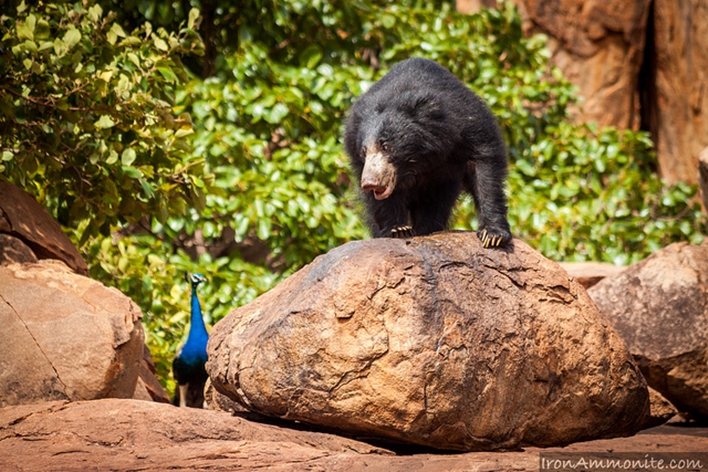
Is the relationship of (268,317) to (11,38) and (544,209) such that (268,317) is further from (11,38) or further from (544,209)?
(544,209)

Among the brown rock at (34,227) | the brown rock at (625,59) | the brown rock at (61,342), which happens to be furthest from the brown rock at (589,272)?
the brown rock at (625,59)

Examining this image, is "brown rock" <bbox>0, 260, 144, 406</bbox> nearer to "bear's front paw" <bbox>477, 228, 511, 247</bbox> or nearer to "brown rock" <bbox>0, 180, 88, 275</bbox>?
"brown rock" <bbox>0, 180, 88, 275</bbox>

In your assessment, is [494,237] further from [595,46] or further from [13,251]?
[595,46]

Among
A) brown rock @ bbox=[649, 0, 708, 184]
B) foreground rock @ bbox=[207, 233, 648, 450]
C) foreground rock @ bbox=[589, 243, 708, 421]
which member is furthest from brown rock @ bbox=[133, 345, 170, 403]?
brown rock @ bbox=[649, 0, 708, 184]

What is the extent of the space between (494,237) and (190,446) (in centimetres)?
166

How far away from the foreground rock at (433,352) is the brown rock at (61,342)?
1.54 ft

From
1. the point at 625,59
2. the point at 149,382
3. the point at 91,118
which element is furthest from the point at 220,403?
the point at 625,59

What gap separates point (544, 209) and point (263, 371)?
4568 mm

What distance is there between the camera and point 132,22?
7609 millimetres

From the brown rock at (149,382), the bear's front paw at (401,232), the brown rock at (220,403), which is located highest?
the bear's front paw at (401,232)

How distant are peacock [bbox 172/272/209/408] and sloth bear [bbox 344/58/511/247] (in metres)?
1.20

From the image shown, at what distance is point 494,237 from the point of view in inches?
163

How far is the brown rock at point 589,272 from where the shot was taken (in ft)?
19.1

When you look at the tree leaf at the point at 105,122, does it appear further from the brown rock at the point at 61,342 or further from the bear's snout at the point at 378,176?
Answer: the bear's snout at the point at 378,176
